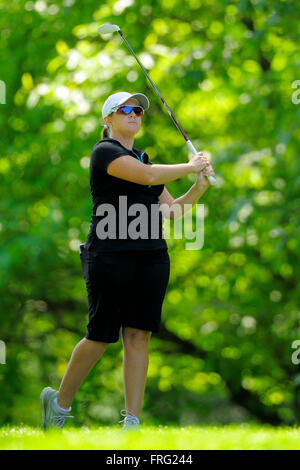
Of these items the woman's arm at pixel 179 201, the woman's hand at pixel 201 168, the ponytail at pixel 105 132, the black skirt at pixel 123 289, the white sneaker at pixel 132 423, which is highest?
the ponytail at pixel 105 132

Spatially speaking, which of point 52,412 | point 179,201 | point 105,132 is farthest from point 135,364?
point 105,132

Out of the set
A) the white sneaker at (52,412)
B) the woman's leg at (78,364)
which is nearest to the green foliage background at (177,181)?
the woman's leg at (78,364)

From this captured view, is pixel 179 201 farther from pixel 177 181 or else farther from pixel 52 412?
pixel 177 181

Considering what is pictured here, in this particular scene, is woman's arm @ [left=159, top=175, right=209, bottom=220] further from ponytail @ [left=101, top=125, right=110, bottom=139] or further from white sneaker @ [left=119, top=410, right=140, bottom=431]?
white sneaker @ [left=119, top=410, right=140, bottom=431]

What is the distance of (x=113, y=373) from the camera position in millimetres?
13688

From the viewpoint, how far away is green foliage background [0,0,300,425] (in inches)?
354

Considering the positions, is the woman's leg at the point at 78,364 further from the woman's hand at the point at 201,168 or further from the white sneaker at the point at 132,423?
the woman's hand at the point at 201,168

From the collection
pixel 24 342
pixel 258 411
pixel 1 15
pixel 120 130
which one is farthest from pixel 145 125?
pixel 120 130

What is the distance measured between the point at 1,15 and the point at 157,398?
25.6 feet

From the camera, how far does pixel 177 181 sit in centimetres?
1077

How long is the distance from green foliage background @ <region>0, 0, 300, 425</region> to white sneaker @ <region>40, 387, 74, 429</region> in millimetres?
4552

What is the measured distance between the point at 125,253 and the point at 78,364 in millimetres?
683

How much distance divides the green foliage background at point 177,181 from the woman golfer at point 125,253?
12.7 feet

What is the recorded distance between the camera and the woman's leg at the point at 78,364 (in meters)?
4.00
